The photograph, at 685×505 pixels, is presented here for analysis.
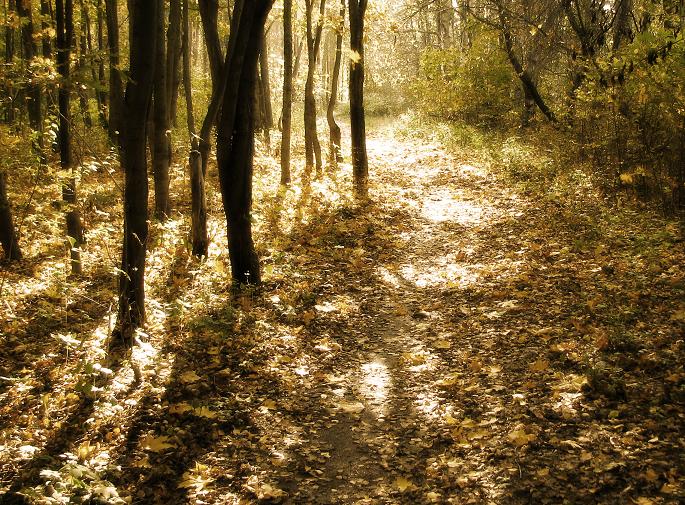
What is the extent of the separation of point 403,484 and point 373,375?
1.80 meters

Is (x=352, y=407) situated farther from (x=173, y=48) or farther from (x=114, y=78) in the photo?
(x=114, y=78)

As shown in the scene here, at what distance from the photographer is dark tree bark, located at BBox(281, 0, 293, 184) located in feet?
44.1

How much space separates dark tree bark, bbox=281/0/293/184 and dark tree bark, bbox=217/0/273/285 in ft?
17.2

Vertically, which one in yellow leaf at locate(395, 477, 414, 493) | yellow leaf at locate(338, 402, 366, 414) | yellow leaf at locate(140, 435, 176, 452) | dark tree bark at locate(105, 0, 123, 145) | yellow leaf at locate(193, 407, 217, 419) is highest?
dark tree bark at locate(105, 0, 123, 145)

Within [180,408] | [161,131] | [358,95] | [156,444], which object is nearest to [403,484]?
[156,444]

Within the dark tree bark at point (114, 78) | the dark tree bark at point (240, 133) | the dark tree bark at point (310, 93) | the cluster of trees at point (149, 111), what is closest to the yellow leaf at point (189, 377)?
the cluster of trees at point (149, 111)

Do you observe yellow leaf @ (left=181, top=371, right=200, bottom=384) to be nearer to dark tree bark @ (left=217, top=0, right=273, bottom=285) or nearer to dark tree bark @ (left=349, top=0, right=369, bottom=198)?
dark tree bark @ (left=217, top=0, right=273, bottom=285)

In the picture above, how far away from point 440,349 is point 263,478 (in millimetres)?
2734

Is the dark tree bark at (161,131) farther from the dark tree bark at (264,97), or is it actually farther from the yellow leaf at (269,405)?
the dark tree bark at (264,97)

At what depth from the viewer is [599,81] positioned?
10.5 meters

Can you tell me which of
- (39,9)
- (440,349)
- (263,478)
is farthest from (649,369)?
(39,9)

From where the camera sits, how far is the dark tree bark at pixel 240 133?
24.2ft

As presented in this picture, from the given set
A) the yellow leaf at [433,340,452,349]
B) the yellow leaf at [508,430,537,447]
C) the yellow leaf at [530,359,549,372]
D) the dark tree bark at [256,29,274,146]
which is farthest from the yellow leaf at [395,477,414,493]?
the dark tree bark at [256,29,274,146]

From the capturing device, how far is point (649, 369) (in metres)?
5.13
